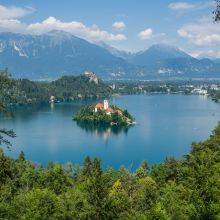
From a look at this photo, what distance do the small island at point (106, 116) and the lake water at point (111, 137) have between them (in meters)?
1.87

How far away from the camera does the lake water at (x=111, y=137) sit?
145 ft

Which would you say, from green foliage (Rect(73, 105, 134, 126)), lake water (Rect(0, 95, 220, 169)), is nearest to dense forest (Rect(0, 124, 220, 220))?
lake water (Rect(0, 95, 220, 169))

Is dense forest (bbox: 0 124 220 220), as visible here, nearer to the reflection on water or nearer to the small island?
the reflection on water

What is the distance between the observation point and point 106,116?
6919cm

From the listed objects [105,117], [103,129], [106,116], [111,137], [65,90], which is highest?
[65,90]

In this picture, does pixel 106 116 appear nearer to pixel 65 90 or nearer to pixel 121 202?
pixel 65 90

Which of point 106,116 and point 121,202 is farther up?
point 121,202

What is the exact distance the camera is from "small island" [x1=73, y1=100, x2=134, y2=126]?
67812 millimetres

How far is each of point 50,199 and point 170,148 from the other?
33601mm

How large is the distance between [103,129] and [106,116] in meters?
5.98

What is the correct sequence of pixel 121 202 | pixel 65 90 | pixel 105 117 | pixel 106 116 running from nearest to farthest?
pixel 121 202 < pixel 105 117 < pixel 106 116 < pixel 65 90

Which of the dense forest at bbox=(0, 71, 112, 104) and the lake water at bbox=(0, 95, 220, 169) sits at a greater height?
the dense forest at bbox=(0, 71, 112, 104)

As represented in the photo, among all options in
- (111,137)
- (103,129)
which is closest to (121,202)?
(111,137)

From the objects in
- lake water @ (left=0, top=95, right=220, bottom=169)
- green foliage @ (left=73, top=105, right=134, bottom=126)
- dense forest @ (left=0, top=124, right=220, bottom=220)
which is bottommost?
lake water @ (left=0, top=95, right=220, bottom=169)
